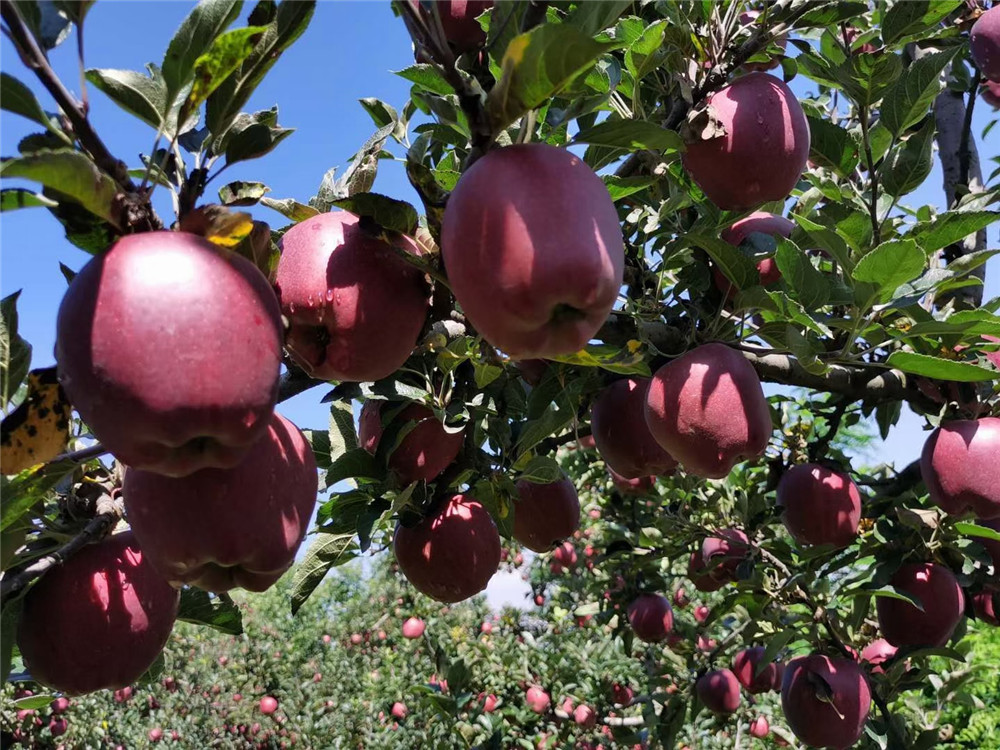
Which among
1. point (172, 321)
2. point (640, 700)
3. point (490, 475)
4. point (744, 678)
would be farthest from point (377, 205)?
point (640, 700)

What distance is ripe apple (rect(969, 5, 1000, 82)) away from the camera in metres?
2.12

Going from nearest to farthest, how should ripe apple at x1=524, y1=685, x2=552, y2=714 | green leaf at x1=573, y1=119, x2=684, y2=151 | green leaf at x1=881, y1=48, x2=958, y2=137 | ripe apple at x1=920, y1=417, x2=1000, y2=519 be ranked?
green leaf at x1=573, y1=119, x2=684, y2=151 → green leaf at x1=881, y1=48, x2=958, y2=137 → ripe apple at x1=920, y1=417, x2=1000, y2=519 → ripe apple at x1=524, y1=685, x2=552, y2=714

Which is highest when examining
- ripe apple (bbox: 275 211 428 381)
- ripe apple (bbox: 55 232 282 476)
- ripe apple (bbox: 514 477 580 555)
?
ripe apple (bbox: 55 232 282 476)

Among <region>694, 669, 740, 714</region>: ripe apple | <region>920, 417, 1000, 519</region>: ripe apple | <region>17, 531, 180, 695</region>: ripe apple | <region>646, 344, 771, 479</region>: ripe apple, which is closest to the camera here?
<region>17, 531, 180, 695</region>: ripe apple

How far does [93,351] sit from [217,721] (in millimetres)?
6487

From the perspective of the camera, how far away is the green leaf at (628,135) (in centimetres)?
94

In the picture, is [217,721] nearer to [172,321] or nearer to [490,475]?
[490,475]

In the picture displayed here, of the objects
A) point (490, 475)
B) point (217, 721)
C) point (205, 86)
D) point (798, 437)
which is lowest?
point (217, 721)

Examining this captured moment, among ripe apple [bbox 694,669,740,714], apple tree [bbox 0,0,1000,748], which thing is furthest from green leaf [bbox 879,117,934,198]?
ripe apple [bbox 694,669,740,714]

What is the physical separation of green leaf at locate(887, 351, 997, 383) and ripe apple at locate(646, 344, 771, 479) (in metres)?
0.24

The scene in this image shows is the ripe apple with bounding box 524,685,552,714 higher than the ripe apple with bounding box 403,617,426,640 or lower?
higher

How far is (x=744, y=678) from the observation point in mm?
2971

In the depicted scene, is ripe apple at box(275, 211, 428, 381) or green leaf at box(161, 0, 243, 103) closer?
green leaf at box(161, 0, 243, 103)

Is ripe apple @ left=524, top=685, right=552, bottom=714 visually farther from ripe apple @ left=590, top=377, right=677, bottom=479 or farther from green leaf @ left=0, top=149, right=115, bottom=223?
green leaf @ left=0, top=149, right=115, bottom=223
